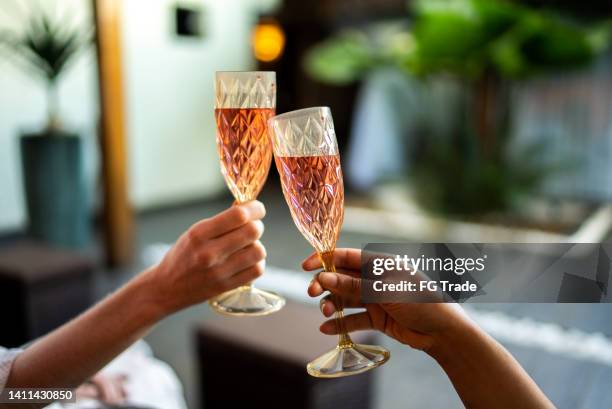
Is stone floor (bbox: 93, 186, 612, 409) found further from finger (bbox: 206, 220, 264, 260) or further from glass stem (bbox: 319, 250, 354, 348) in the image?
finger (bbox: 206, 220, 264, 260)

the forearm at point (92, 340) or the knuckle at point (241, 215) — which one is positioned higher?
the knuckle at point (241, 215)

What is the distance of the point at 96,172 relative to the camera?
610cm

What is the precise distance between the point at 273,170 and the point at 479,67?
3721 millimetres

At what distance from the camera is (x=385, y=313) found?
31.9 inches

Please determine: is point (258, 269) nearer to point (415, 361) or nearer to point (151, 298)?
point (151, 298)

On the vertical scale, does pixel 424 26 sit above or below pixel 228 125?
above

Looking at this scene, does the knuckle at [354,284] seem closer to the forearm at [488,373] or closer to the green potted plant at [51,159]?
the forearm at [488,373]

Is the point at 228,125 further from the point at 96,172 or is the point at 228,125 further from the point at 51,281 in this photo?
the point at 96,172

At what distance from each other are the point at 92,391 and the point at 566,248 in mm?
1020

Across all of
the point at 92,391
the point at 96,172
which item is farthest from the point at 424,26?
the point at 92,391

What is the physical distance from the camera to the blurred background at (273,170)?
2.76 meters

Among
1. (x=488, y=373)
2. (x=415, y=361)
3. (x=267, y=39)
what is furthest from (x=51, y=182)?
(x=488, y=373)

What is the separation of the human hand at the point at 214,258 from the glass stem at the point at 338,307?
86 millimetres

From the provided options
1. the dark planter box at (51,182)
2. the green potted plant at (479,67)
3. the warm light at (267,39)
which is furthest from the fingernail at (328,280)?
the warm light at (267,39)
